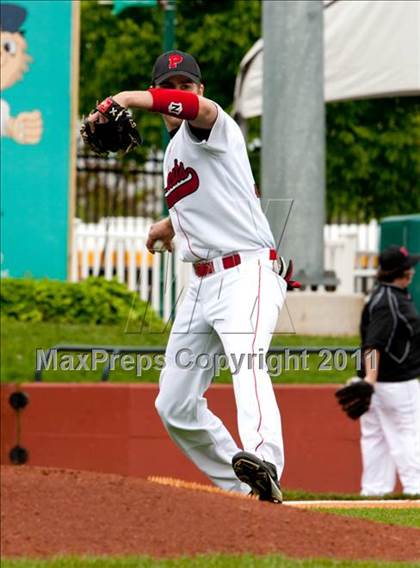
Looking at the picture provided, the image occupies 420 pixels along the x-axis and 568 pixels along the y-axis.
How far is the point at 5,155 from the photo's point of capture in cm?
1614

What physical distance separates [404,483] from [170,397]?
4.21 metres

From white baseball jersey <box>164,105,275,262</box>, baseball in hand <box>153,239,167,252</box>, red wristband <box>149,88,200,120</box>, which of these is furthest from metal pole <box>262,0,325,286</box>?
red wristband <box>149,88,200,120</box>

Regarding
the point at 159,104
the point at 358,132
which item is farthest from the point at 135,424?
the point at 358,132

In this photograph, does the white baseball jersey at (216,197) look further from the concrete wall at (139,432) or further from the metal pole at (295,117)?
the metal pole at (295,117)

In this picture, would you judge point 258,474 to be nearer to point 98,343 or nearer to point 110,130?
point 110,130

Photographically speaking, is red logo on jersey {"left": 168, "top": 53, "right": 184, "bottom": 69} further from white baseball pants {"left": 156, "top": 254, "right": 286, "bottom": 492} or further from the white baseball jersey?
white baseball pants {"left": 156, "top": 254, "right": 286, "bottom": 492}

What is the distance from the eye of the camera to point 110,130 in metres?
7.14

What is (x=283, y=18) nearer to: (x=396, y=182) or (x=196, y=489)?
(x=196, y=489)

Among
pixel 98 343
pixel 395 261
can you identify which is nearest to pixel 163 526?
pixel 395 261

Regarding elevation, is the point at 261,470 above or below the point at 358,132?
below

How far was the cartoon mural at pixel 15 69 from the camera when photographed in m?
16.1

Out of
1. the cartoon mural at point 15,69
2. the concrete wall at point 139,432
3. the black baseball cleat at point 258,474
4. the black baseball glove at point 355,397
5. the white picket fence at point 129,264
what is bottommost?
the concrete wall at point 139,432

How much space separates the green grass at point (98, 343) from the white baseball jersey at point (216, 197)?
4.51 m

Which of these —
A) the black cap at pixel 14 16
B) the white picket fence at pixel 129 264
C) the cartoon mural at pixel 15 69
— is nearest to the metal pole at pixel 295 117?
the white picket fence at pixel 129 264
